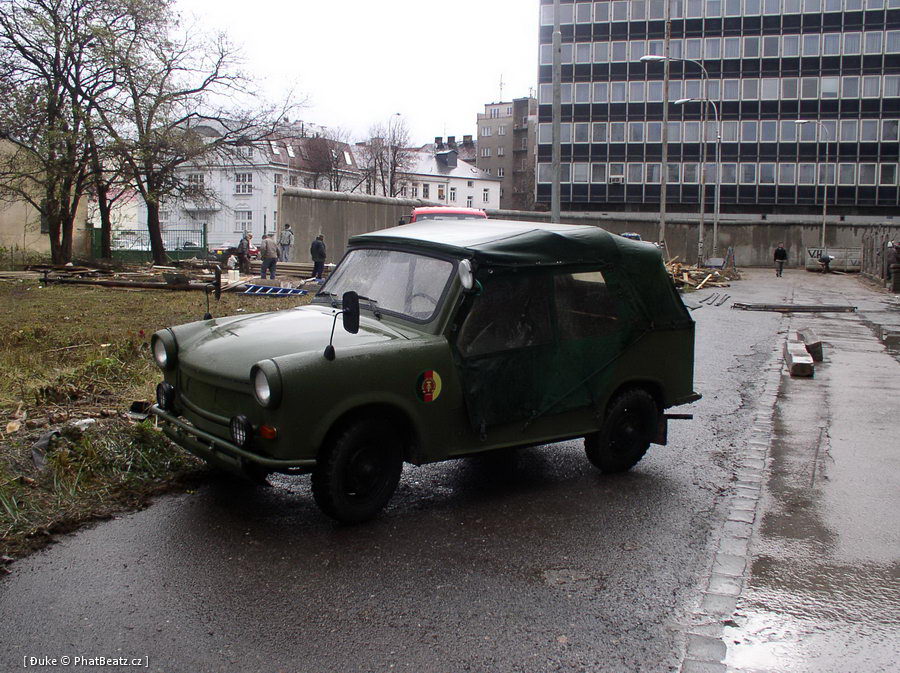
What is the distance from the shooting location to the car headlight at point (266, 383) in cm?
463

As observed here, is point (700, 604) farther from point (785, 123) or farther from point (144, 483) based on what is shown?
point (785, 123)

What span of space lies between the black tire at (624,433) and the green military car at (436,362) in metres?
0.01

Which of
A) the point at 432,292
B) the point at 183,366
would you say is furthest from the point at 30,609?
the point at 432,292

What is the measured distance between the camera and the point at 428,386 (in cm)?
524

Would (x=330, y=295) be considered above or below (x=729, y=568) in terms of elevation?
above

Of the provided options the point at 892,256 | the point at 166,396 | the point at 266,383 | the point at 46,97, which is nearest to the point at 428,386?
the point at 266,383

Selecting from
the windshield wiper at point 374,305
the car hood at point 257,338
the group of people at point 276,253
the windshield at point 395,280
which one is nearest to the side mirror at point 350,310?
the car hood at point 257,338

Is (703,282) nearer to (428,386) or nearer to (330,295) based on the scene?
(330,295)

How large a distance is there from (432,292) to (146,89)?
28524 millimetres

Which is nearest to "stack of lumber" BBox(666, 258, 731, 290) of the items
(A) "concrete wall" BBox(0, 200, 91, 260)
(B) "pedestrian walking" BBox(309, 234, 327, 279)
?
(B) "pedestrian walking" BBox(309, 234, 327, 279)

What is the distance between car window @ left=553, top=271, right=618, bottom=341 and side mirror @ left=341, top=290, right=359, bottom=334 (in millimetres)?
1637

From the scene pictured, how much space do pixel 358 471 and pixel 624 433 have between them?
234cm

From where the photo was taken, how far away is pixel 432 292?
5.64 m

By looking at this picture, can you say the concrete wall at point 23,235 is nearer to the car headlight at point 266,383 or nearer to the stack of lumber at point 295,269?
the stack of lumber at point 295,269
